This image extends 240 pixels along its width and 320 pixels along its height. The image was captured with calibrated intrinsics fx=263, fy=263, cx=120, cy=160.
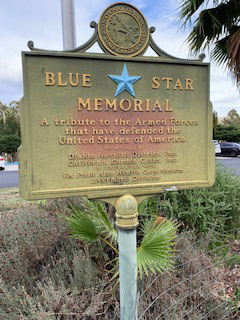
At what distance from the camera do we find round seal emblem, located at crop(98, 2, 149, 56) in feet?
6.00

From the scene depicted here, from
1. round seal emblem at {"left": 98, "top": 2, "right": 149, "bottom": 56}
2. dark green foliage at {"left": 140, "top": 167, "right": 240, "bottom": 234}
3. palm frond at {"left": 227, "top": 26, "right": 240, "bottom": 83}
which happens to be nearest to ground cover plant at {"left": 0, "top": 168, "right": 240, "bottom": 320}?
dark green foliage at {"left": 140, "top": 167, "right": 240, "bottom": 234}

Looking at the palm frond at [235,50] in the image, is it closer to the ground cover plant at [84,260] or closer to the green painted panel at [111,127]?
the ground cover plant at [84,260]

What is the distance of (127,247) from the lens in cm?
192

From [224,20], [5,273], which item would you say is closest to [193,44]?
[224,20]

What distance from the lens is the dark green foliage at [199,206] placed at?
3.38 metres

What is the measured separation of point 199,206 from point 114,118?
6.73ft

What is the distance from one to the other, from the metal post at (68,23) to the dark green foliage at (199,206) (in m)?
2.32

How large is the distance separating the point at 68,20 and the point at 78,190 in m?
2.59

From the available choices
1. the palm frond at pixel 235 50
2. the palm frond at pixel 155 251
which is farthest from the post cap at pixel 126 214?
the palm frond at pixel 235 50

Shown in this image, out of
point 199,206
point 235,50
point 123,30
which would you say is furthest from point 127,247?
point 235,50

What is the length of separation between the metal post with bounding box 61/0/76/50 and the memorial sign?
5.96ft

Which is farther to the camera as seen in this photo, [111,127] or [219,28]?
[219,28]

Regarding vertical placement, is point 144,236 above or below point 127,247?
below

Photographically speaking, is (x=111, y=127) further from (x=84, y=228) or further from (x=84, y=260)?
(x=84, y=260)
